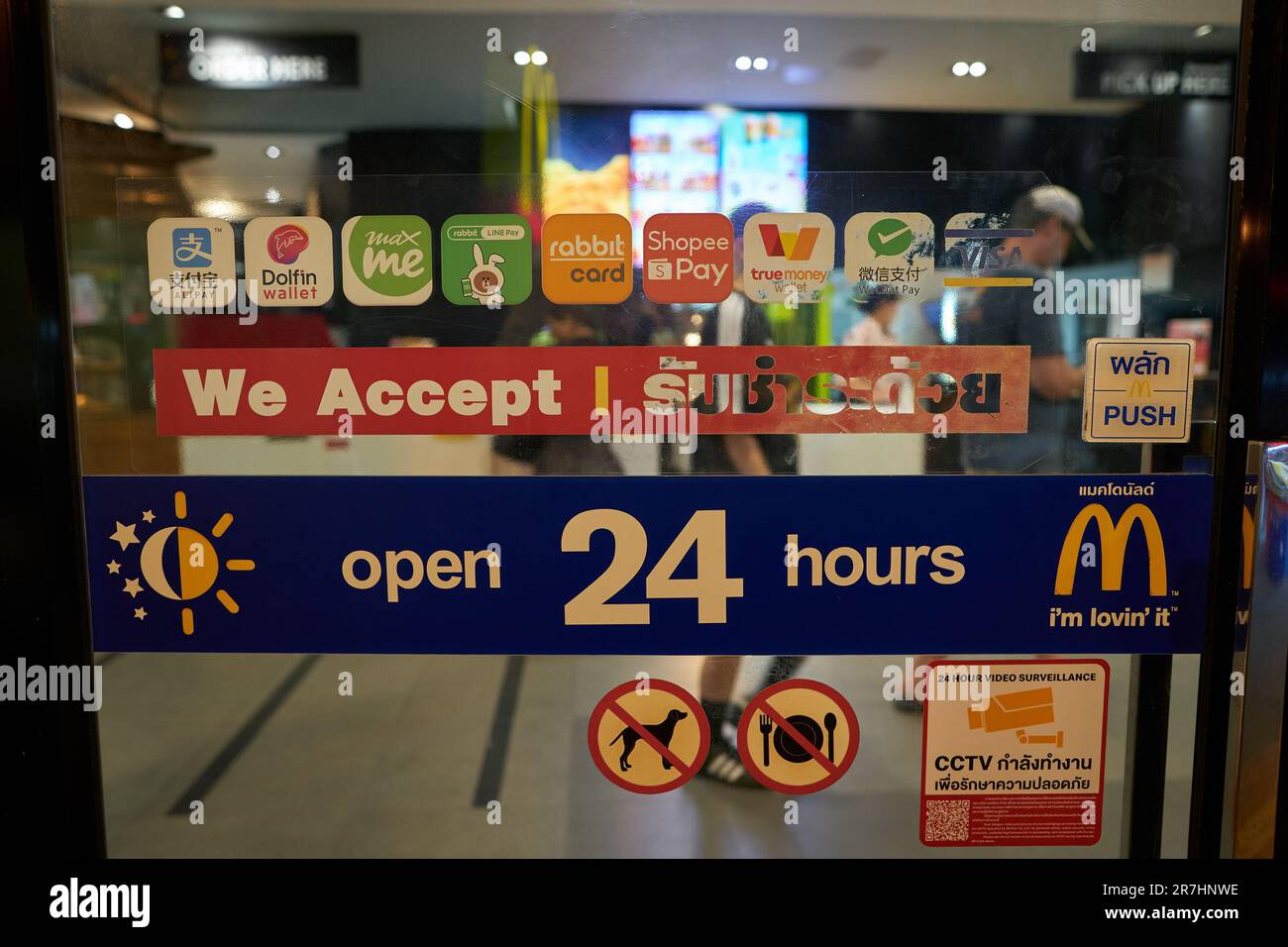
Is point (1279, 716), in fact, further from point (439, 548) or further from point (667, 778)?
point (439, 548)

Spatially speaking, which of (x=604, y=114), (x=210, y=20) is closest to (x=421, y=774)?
(x=604, y=114)

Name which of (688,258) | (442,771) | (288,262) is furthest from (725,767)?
(288,262)

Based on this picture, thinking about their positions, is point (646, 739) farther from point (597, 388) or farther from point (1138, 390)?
point (1138, 390)

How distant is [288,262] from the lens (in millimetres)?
1631

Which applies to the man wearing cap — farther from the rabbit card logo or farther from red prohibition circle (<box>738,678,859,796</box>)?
the rabbit card logo

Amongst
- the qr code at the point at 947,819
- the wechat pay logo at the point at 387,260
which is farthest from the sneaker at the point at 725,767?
the wechat pay logo at the point at 387,260

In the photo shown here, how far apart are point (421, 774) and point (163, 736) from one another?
1.91ft

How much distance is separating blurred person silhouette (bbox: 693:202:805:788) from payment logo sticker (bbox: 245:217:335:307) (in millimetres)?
828

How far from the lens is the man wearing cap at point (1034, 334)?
5.29ft

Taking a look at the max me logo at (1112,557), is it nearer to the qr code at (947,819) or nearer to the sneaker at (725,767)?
the qr code at (947,819)

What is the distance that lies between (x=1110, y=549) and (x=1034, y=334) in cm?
50

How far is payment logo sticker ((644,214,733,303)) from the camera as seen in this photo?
1621 millimetres

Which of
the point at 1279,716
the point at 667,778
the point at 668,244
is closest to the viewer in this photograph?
the point at 1279,716

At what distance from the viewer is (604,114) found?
1595 mm
